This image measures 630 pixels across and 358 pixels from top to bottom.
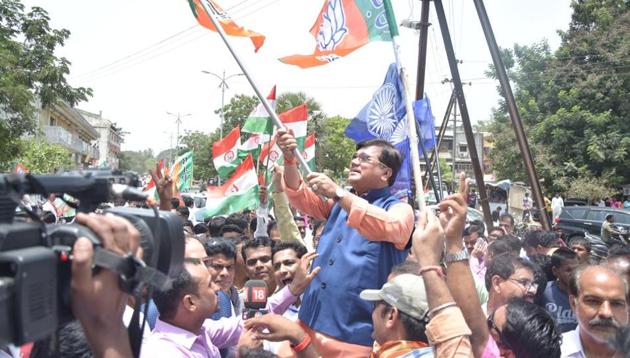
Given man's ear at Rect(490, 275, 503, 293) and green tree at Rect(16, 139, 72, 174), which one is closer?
man's ear at Rect(490, 275, 503, 293)

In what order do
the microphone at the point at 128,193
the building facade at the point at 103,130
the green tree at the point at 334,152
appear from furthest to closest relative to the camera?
the building facade at the point at 103,130
the green tree at the point at 334,152
the microphone at the point at 128,193

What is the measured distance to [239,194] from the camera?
9.38m

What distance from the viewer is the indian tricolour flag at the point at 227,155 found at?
11.5 m

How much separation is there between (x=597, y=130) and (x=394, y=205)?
27.3 m

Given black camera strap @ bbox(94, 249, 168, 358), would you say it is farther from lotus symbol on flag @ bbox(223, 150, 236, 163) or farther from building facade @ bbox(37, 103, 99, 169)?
building facade @ bbox(37, 103, 99, 169)

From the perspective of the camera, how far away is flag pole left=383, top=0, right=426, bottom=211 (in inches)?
116

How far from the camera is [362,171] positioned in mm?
3375

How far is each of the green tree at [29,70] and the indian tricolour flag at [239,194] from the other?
7.79 m

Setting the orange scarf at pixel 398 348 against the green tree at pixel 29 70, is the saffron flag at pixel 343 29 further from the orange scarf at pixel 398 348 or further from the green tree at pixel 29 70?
the green tree at pixel 29 70

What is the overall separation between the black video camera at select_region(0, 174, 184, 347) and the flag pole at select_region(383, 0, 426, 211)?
1272 mm

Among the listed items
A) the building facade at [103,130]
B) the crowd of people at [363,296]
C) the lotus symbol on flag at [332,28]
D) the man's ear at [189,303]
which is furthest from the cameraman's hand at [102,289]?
the building facade at [103,130]

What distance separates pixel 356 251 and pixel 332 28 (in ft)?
9.05

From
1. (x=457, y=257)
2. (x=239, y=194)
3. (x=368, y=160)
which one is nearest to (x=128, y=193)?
(x=457, y=257)

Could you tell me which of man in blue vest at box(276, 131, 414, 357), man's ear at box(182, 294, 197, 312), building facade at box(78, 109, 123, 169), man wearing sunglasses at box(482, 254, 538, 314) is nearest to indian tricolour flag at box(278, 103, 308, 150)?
man wearing sunglasses at box(482, 254, 538, 314)
